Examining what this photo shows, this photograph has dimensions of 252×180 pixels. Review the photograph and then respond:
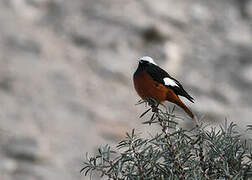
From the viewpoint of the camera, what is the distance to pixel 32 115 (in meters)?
13.8

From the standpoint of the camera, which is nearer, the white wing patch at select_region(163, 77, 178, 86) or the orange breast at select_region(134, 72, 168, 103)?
the orange breast at select_region(134, 72, 168, 103)

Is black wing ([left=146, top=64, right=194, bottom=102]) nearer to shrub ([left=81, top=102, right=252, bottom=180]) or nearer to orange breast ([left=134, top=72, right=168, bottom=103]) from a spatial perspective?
orange breast ([left=134, top=72, right=168, bottom=103])

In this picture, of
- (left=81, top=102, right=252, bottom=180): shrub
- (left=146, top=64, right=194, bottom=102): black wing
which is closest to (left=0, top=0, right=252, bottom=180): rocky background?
(left=146, top=64, right=194, bottom=102): black wing

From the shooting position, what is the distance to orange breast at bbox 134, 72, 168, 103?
387 cm

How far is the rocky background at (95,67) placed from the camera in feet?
43.9

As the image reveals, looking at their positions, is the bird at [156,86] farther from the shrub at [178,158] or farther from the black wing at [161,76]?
the shrub at [178,158]

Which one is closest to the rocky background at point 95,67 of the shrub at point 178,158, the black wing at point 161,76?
the black wing at point 161,76

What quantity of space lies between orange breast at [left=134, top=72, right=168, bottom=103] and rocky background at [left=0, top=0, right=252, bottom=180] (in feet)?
28.6

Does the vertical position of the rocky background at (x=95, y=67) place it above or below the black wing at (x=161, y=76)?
above

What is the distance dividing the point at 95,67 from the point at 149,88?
11.8m

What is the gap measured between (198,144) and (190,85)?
13.5 metres

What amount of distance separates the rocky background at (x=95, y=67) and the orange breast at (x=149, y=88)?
873 centimetres

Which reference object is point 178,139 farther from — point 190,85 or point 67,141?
point 190,85

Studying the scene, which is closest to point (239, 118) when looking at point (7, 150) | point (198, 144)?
point (7, 150)
